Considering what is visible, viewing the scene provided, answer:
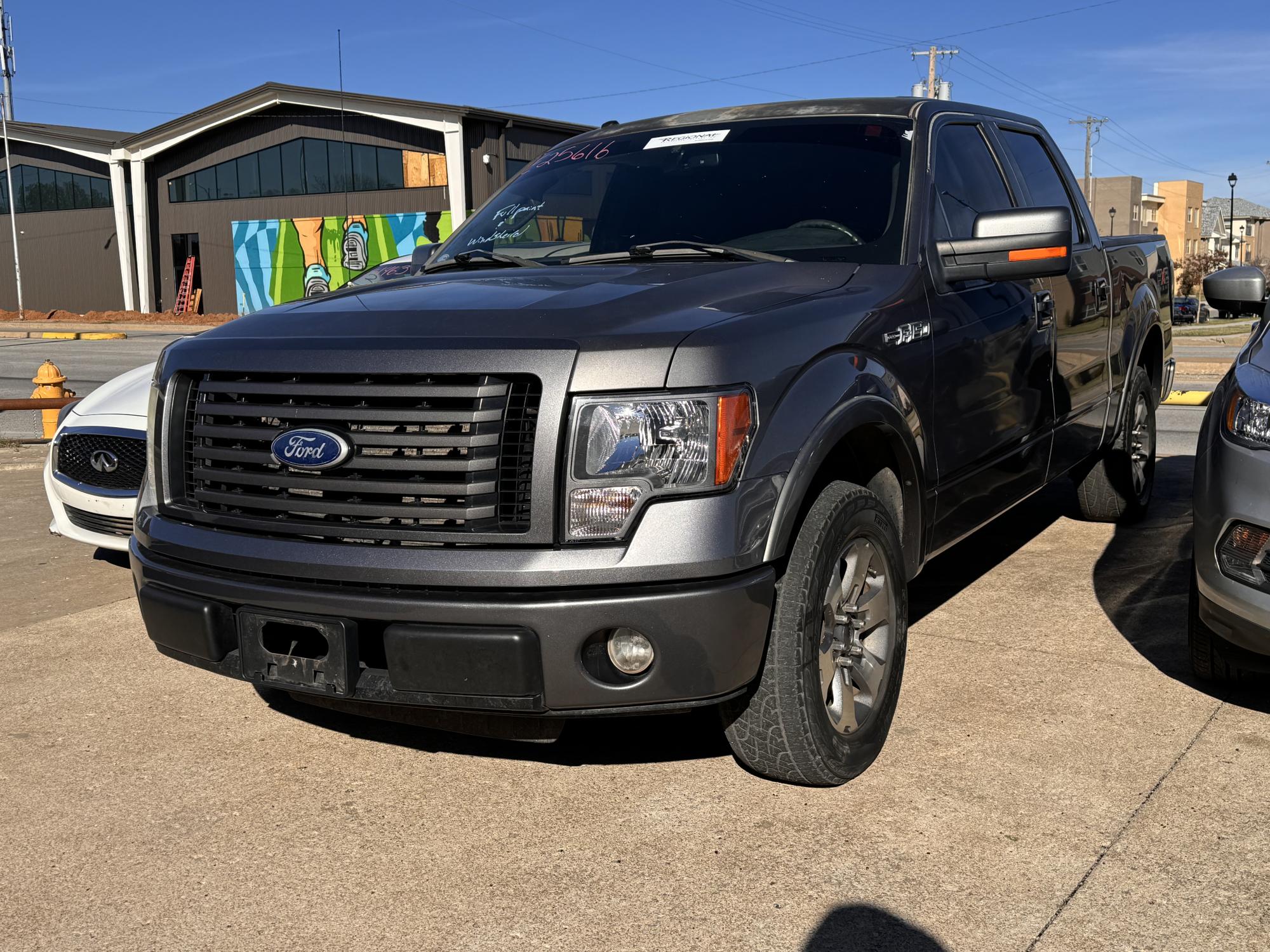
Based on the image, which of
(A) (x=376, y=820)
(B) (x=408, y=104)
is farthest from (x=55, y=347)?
(A) (x=376, y=820)

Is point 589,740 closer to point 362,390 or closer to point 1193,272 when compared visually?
point 362,390

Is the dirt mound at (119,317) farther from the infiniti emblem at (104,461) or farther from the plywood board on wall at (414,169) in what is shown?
the infiniti emblem at (104,461)

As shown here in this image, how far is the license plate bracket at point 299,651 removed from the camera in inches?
114

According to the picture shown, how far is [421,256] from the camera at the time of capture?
15.6ft

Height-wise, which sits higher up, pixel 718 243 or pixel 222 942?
pixel 718 243

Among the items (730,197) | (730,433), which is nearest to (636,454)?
(730,433)

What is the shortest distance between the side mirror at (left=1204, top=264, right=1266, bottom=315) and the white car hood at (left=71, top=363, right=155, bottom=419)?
14.5 ft

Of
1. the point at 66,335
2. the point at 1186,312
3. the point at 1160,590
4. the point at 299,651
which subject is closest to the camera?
the point at 299,651

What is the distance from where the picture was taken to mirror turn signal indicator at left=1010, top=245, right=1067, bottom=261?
3807 millimetres

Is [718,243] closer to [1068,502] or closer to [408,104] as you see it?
[1068,502]

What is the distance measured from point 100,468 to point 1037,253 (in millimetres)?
3863

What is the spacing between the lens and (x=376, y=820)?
10.6 feet

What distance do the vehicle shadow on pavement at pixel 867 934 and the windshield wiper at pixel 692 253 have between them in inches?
76.3

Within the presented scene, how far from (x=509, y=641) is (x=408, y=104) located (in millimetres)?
37688
